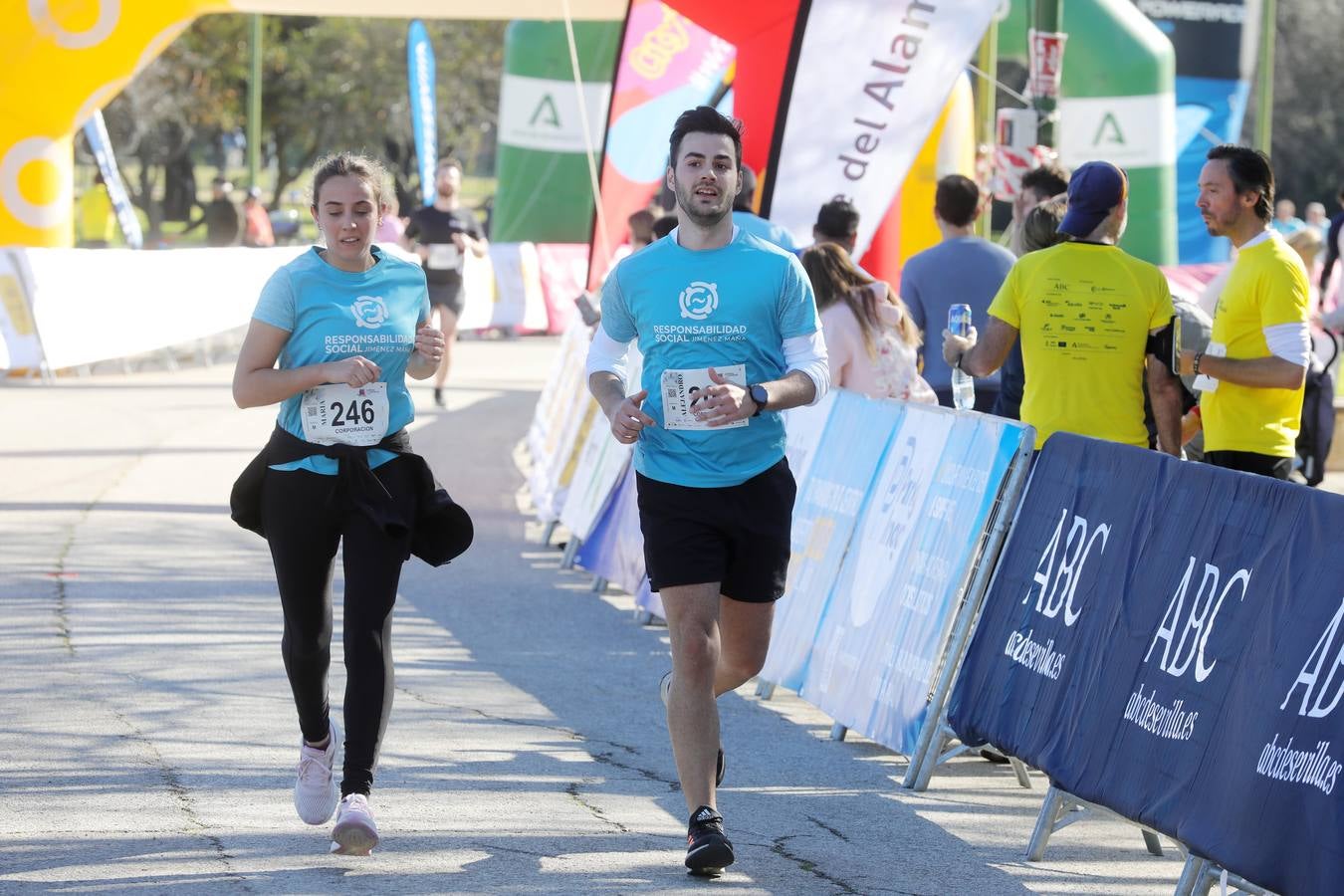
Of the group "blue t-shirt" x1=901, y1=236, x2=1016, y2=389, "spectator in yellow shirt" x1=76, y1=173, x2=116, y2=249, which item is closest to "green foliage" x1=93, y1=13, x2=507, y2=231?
"spectator in yellow shirt" x1=76, y1=173, x2=116, y2=249

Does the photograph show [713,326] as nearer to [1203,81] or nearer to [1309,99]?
[1203,81]

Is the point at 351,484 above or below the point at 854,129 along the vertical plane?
below

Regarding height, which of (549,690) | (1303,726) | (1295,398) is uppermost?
(1295,398)

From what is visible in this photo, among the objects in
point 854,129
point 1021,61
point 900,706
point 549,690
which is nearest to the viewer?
point 900,706

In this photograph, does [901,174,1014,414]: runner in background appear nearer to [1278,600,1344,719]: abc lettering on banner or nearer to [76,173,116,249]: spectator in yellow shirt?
[1278,600,1344,719]: abc lettering on banner

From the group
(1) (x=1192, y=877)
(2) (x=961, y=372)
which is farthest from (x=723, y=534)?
(2) (x=961, y=372)

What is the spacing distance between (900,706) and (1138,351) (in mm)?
1411

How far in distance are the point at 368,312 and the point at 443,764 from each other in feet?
5.87

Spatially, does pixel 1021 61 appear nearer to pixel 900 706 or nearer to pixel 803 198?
pixel 803 198

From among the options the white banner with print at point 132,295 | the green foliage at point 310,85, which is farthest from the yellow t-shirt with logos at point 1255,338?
the green foliage at point 310,85

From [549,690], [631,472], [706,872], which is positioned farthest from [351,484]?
[631,472]

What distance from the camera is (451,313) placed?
57.3 ft

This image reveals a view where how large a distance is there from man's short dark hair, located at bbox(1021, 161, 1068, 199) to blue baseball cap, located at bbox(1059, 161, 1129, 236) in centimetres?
177

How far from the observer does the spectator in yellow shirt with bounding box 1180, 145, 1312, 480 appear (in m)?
7.02
